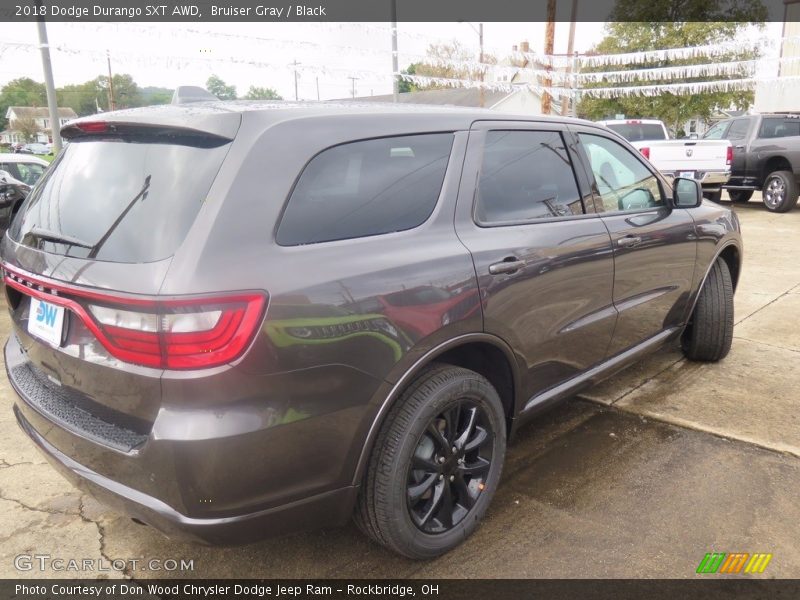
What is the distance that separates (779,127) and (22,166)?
14664mm

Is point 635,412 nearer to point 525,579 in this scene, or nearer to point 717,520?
point 717,520

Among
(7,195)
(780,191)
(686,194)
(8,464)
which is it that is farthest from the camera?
(780,191)

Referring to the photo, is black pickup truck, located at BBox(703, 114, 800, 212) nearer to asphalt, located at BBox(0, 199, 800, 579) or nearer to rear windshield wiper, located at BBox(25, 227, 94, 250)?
asphalt, located at BBox(0, 199, 800, 579)

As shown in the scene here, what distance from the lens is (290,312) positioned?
71.5 inches

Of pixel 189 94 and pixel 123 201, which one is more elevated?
pixel 189 94

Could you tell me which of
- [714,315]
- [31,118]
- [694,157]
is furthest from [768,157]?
[31,118]

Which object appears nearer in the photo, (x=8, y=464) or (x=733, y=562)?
(x=733, y=562)

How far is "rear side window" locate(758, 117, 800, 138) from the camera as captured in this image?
13.1 meters

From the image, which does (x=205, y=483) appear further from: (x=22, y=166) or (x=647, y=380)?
(x=22, y=166)

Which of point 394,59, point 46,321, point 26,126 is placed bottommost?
point 46,321

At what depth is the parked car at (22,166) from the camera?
9.27 meters

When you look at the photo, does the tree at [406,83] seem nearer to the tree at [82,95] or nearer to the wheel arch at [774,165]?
the wheel arch at [774,165]

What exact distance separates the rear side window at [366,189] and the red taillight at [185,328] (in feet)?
0.90

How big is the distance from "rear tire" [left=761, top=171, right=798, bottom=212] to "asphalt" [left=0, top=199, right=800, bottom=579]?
1018cm
